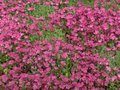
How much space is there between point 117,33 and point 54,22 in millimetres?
1421

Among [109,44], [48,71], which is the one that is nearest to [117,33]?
[109,44]

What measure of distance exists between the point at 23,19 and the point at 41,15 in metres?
0.53

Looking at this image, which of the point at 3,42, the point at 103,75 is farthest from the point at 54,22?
the point at 103,75

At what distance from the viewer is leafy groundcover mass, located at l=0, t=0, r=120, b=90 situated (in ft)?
21.9

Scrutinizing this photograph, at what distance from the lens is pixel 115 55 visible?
24.1 feet

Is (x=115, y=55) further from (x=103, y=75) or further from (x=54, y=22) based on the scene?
(x=54, y=22)

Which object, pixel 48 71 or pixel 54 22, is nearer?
pixel 48 71

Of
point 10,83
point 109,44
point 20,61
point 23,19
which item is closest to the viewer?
point 10,83

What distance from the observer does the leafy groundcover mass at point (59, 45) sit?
21.9 feet

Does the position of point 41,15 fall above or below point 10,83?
above

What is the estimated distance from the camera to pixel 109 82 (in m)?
6.72

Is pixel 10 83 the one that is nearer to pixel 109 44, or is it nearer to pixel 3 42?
pixel 3 42

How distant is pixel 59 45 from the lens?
23.9ft

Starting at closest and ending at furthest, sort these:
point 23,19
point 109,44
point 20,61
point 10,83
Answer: point 10,83
point 20,61
point 109,44
point 23,19
